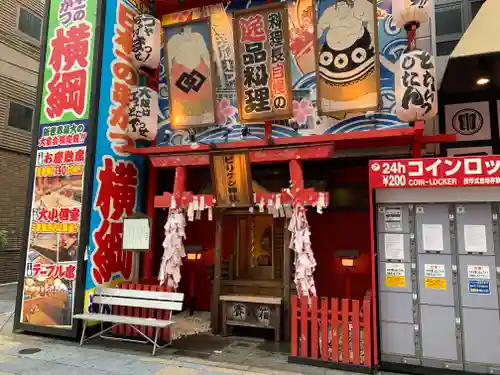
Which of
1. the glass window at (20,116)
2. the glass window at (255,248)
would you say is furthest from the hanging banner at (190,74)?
the glass window at (20,116)

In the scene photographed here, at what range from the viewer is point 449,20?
33.0ft

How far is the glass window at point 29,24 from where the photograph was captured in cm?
1673

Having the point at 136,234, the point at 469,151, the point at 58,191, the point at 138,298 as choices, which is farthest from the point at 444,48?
the point at 58,191

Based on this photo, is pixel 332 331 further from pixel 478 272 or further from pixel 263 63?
pixel 263 63

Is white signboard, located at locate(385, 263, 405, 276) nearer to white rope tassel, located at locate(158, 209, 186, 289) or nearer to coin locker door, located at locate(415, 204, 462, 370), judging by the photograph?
coin locker door, located at locate(415, 204, 462, 370)

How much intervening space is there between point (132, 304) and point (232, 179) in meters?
3.30

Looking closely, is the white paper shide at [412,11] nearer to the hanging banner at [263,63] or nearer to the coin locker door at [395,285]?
the hanging banner at [263,63]

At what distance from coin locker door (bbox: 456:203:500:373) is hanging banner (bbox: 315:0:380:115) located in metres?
2.81

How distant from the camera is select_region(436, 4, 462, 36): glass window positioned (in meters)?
9.98

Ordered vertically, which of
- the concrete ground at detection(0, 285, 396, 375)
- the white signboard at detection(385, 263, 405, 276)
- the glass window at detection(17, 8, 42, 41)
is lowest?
the concrete ground at detection(0, 285, 396, 375)

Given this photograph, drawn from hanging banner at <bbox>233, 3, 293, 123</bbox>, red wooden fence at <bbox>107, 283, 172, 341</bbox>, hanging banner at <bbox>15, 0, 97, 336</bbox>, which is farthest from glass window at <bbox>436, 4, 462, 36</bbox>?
red wooden fence at <bbox>107, 283, 172, 341</bbox>

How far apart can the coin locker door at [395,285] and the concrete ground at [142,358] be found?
1028mm

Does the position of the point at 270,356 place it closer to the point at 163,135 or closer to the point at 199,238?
the point at 199,238

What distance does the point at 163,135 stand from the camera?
1019 cm
